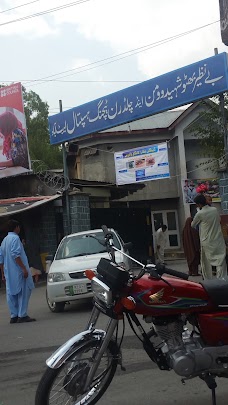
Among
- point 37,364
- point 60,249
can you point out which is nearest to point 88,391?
point 37,364

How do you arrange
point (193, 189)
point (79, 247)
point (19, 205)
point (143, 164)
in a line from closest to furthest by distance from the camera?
point (79, 247), point (19, 205), point (143, 164), point (193, 189)

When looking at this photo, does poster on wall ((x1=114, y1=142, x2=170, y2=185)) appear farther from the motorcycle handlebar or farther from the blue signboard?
the motorcycle handlebar

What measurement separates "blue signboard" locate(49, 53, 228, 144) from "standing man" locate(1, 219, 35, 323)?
287 inches

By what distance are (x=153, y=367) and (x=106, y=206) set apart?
1516 centimetres

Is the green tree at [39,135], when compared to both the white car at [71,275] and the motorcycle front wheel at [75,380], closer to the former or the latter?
the white car at [71,275]

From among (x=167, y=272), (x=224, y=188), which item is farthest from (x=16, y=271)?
(x=224, y=188)

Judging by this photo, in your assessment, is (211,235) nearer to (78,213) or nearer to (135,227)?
(78,213)

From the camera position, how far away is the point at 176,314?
12.6 ft

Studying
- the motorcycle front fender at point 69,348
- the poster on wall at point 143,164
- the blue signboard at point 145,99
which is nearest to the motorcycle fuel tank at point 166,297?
the motorcycle front fender at point 69,348

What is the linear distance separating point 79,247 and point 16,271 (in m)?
1.99

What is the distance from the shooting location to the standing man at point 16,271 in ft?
28.3

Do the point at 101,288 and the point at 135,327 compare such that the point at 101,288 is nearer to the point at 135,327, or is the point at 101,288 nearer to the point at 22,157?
the point at 135,327

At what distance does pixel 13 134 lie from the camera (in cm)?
1911

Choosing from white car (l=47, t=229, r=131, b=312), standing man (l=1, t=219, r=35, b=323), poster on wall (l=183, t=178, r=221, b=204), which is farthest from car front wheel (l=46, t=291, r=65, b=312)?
poster on wall (l=183, t=178, r=221, b=204)
